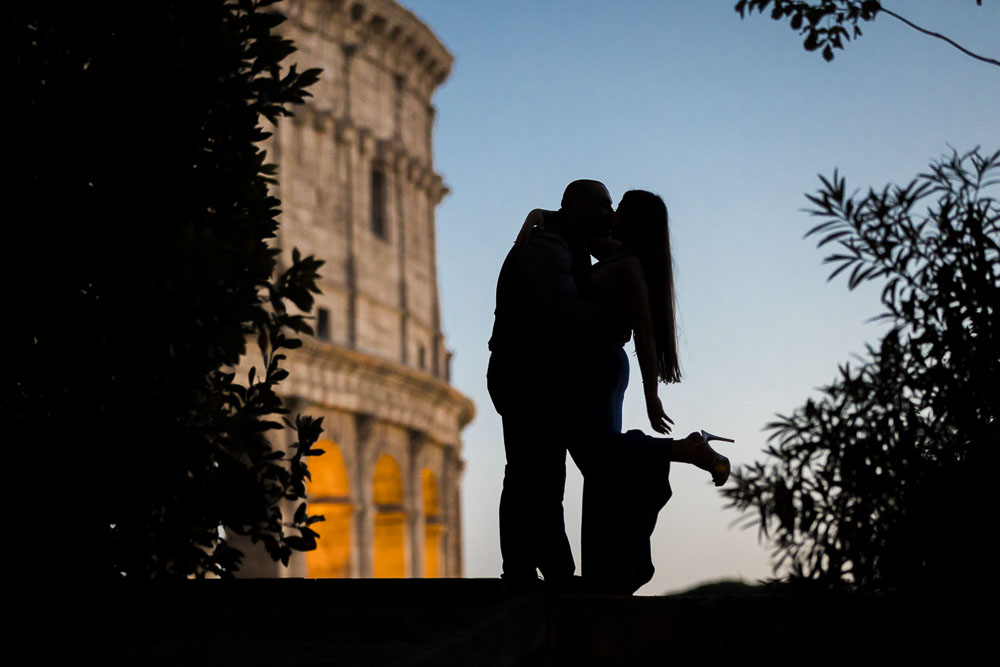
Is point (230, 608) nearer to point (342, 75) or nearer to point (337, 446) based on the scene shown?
point (337, 446)

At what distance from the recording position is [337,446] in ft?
115

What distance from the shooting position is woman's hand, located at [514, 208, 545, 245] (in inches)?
202

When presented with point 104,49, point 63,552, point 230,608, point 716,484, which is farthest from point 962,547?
point 104,49

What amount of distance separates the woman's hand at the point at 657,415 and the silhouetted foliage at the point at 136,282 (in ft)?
6.20

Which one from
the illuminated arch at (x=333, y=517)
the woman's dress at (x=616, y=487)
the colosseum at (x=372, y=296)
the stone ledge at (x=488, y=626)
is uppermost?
the colosseum at (x=372, y=296)

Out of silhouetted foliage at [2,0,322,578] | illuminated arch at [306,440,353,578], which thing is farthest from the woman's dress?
illuminated arch at [306,440,353,578]

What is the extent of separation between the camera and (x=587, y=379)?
16.3 feet

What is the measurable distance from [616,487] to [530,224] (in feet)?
3.82

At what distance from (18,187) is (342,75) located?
33409 mm

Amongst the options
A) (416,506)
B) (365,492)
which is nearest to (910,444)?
(365,492)

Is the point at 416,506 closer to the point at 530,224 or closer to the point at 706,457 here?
the point at 530,224

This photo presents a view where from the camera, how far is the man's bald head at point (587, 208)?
5.14 meters

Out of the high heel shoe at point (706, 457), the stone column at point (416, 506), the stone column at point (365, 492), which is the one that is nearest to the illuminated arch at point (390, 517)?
the stone column at point (416, 506)

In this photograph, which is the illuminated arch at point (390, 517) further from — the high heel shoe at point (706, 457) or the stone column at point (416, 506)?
the high heel shoe at point (706, 457)
